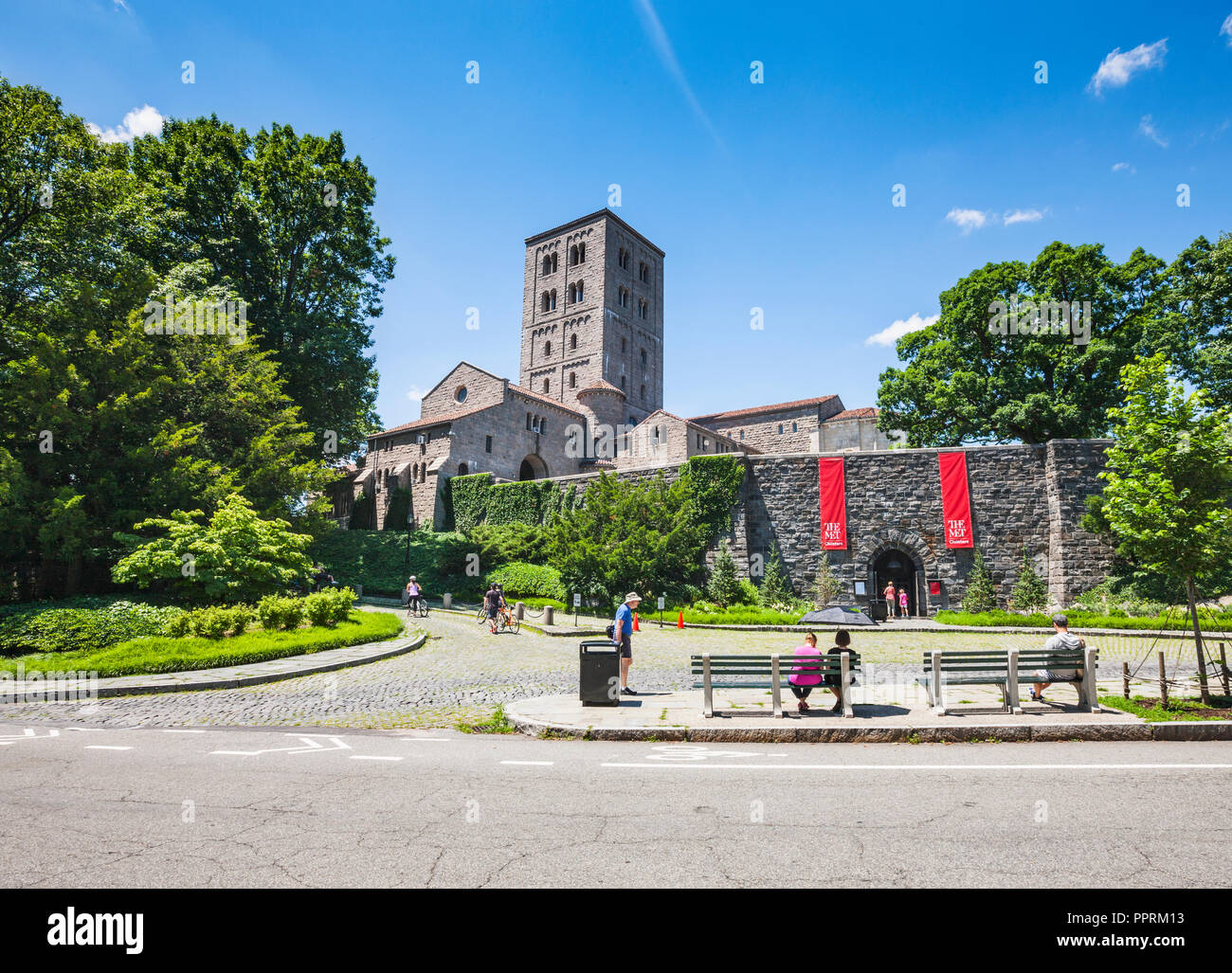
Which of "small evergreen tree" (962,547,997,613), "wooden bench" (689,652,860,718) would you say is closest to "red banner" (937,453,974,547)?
"small evergreen tree" (962,547,997,613)

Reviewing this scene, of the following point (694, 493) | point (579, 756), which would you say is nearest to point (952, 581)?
A: point (694, 493)

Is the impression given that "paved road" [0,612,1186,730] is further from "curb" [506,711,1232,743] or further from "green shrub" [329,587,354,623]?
"curb" [506,711,1232,743]

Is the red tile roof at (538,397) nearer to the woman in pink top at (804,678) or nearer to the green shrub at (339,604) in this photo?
the green shrub at (339,604)

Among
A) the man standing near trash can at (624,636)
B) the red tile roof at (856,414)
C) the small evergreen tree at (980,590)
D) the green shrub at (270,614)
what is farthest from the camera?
the red tile roof at (856,414)

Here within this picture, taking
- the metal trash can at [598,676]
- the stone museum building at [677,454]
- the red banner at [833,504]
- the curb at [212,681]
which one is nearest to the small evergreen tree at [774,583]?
the stone museum building at [677,454]

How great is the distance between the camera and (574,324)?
6538 cm

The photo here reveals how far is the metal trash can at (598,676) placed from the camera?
392 inches

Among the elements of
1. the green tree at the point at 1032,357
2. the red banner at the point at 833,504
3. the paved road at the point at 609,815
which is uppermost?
the green tree at the point at 1032,357

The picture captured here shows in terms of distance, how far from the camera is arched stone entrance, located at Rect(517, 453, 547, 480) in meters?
49.6

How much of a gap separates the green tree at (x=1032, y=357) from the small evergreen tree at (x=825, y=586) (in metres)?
11.8

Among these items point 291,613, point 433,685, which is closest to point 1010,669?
point 433,685

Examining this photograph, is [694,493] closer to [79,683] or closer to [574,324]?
[79,683]
